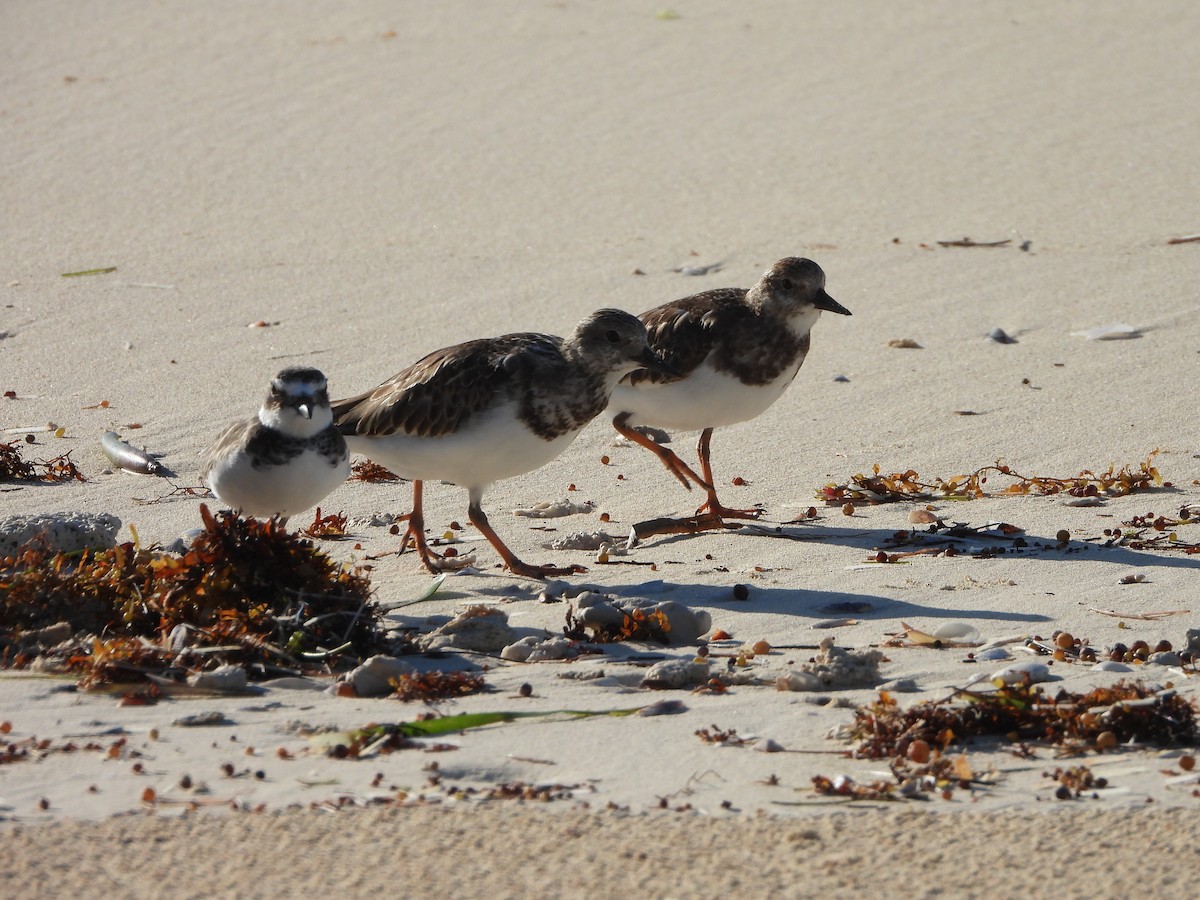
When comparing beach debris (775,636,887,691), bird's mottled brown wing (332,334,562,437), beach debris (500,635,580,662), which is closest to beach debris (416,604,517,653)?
beach debris (500,635,580,662)

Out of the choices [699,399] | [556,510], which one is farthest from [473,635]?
[699,399]

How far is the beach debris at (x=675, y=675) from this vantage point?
15.0 ft

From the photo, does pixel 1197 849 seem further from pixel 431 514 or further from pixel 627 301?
pixel 627 301

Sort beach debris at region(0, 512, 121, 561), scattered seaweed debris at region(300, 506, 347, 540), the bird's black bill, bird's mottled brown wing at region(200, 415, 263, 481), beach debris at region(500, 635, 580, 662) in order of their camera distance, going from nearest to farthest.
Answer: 1. beach debris at region(500, 635, 580, 662)
2. beach debris at region(0, 512, 121, 561)
3. bird's mottled brown wing at region(200, 415, 263, 481)
4. scattered seaweed debris at region(300, 506, 347, 540)
5. the bird's black bill

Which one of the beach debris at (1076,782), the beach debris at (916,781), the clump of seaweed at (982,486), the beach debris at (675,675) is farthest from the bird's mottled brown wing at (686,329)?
the beach debris at (1076,782)

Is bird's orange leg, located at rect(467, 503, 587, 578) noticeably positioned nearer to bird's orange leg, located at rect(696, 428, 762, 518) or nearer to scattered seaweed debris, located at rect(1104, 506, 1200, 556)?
bird's orange leg, located at rect(696, 428, 762, 518)

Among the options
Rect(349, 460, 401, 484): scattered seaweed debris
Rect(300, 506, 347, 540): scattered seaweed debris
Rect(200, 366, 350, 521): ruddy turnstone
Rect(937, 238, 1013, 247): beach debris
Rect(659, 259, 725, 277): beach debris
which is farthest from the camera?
Rect(937, 238, 1013, 247): beach debris

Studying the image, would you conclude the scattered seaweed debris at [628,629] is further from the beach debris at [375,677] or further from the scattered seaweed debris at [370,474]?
the scattered seaweed debris at [370,474]

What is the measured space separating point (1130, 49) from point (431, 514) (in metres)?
9.38

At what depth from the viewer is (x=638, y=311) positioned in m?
9.17

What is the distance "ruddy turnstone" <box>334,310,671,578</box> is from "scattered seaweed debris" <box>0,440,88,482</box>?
1551 mm

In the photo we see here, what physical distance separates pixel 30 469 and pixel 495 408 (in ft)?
8.18

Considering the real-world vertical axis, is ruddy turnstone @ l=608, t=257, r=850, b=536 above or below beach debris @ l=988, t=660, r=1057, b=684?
above

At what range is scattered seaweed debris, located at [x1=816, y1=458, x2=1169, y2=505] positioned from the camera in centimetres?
664
